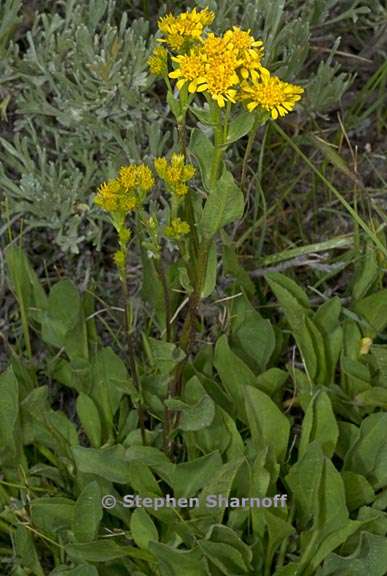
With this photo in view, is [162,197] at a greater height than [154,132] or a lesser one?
lesser

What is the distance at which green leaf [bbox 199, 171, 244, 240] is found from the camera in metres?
1.58

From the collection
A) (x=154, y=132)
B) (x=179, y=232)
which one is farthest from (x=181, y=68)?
(x=154, y=132)

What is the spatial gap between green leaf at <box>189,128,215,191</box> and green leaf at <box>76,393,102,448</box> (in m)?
0.53

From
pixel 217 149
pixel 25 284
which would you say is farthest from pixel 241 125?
pixel 25 284

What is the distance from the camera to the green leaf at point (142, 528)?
172 centimetres

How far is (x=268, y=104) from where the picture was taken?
5.00 feet

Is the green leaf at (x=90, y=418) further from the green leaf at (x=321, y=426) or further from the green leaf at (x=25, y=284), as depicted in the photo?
the green leaf at (x=321, y=426)

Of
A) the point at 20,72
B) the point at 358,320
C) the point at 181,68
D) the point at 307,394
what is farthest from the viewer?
the point at 20,72

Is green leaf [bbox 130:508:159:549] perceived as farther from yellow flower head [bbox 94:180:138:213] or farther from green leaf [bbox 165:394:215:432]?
yellow flower head [bbox 94:180:138:213]

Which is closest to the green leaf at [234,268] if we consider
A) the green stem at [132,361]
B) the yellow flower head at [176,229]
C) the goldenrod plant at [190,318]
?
the goldenrod plant at [190,318]

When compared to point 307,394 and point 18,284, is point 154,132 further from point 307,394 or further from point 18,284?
point 307,394

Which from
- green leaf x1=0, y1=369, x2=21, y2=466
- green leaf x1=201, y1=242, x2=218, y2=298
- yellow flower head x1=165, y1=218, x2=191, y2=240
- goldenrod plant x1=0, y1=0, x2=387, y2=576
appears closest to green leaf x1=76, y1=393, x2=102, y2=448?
goldenrod plant x1=0, y1=0, x2=387, y2=576

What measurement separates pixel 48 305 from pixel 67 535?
505 millimetres

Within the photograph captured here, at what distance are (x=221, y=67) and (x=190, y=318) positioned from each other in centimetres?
47
